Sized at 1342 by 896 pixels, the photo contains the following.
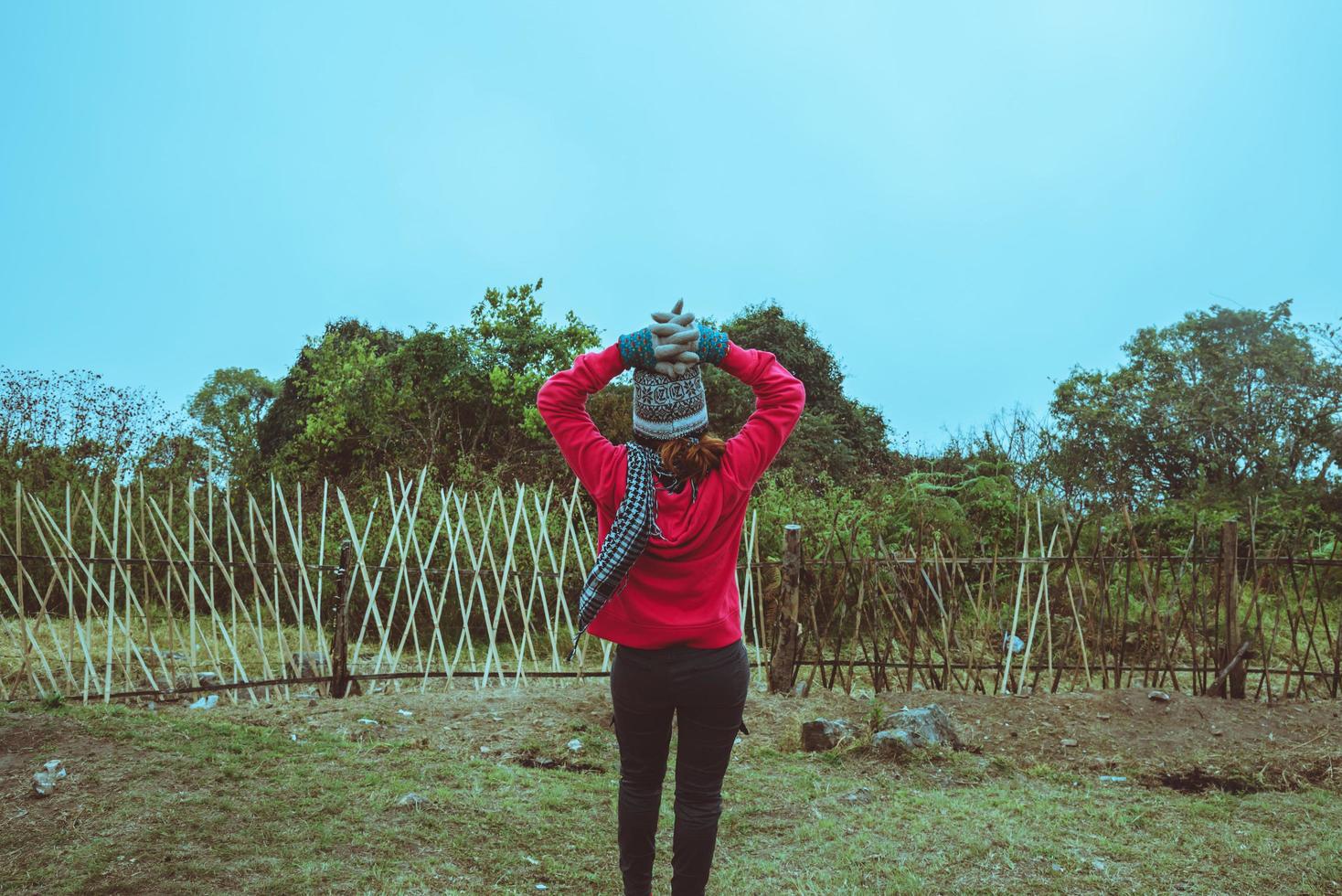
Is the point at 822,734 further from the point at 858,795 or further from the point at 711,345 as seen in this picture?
the point at 711,345

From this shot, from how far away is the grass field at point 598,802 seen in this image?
288 centimetres

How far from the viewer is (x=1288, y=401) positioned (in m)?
11.6

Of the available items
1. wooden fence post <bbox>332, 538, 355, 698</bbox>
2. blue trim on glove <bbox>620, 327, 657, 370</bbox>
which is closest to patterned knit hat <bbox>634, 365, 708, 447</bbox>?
blue trim on glove <bbox>620, 327, 657, 370</bbox>

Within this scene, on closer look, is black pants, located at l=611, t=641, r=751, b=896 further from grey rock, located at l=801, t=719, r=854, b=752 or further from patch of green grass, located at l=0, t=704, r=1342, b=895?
grey rock, located at l=801, t=719, r=854, b=752

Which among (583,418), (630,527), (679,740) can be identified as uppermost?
(583,418)

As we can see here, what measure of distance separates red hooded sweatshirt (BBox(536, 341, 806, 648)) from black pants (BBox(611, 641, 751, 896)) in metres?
0.05

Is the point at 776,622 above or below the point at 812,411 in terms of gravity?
below

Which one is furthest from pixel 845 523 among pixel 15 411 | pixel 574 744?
pixel 15 411

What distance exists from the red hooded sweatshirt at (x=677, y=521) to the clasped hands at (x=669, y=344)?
0.05 meters

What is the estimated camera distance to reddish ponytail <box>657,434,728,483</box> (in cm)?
207

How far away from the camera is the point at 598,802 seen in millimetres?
3604

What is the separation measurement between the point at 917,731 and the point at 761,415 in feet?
9.13

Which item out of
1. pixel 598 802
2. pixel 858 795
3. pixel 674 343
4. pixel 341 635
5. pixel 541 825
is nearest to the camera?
pixel 674 343

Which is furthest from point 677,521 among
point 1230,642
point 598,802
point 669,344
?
point 1230,642
